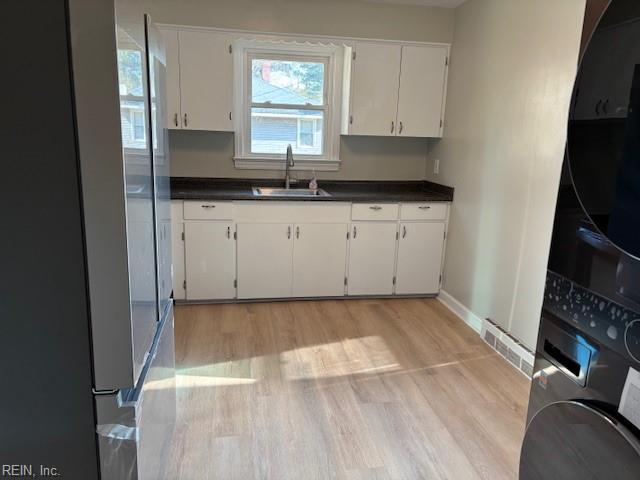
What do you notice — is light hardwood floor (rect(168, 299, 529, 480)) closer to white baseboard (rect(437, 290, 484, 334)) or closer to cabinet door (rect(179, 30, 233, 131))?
white baseboard (rect(437, 290, 484, 334))

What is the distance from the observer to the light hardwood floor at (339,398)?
6.52 feet

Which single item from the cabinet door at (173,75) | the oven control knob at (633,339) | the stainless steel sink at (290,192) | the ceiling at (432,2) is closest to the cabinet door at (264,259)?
the stainless steel sink at (290,192)

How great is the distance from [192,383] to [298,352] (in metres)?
0.69

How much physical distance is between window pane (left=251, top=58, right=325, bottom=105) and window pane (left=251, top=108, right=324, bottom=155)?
3.7 inches

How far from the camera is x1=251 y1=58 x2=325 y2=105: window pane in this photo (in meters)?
3.98

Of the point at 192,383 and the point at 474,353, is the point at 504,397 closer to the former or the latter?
the point at 474,353

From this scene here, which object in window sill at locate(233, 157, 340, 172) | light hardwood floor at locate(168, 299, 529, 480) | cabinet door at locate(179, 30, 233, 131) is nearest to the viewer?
light hardwood floor at locate(168, 299, 529, 480)

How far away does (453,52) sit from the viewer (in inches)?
151

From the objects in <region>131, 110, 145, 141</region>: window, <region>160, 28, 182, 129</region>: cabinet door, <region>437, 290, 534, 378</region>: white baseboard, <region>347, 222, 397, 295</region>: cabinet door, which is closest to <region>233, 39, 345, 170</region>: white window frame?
<region>160, 28, 182, 129</region>: cabinet door

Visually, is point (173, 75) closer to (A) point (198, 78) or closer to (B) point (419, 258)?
(A) point (198, 78)

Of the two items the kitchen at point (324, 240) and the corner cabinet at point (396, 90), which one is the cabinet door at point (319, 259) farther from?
the corner cabinet at point (396, 90)

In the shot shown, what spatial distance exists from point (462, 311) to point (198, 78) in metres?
2.65

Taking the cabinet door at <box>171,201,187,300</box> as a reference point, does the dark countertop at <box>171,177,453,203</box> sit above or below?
above

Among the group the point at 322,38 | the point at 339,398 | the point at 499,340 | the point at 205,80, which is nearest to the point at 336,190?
the point at 322,38
